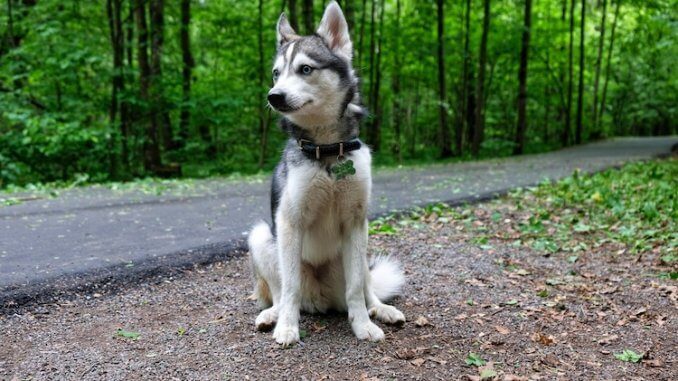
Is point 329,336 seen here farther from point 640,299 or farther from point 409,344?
point 640,299

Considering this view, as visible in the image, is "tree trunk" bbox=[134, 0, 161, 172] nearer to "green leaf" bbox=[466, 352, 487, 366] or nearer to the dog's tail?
the dog's tail

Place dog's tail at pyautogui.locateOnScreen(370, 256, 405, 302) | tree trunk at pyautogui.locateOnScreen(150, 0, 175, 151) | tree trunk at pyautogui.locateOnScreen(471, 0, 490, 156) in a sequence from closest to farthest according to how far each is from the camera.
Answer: dog's tail at pyautogui.locateOnScreen(370, 256, 405, 302)
tree trunk at pyautogui.locateOnScreen(150, 0, 175, 151)
tree trunk at pyautogui.locateOnScreen(471, 0, 490, 156)

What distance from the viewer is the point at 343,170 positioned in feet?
10.1

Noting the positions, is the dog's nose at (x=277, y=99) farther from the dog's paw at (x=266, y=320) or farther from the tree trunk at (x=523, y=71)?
the tree trunk at (x=523, y=71)

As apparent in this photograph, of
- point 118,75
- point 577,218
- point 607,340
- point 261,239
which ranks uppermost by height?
point 118,75

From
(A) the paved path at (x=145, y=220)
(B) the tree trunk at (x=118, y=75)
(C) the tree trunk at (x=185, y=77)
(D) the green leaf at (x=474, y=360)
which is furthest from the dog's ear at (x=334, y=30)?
(C) the tree trunk at (x=185, y=77)

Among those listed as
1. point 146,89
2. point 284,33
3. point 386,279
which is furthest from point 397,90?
point 284,33

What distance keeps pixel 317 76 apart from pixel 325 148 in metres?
0.43

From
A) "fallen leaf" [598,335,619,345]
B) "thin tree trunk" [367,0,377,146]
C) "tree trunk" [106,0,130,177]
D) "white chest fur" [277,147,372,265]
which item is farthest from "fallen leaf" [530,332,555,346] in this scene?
"thin tree trunk" [367,0,377,146]

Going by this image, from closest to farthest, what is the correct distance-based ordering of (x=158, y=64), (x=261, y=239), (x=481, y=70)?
1. (x=261, y=239)
2. (x=158, y=64)
3. (x=481, y=70)

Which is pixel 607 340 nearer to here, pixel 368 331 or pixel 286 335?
Answer: pixel 368 331

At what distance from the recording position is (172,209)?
797 cm

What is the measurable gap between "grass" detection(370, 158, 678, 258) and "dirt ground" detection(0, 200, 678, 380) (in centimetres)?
84

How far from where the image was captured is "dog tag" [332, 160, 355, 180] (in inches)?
121
